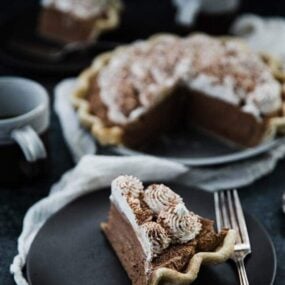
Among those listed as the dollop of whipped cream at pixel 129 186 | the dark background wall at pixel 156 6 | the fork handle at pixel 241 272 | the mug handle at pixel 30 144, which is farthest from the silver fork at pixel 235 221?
the dark background wall at pixel 156 6

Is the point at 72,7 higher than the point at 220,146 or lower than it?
higher

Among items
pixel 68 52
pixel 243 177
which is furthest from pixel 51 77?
pixel 243 177

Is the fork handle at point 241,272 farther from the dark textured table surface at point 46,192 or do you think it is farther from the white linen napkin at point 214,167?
the white linen napkin at point 214,167

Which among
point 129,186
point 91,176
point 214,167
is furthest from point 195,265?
point 214,167

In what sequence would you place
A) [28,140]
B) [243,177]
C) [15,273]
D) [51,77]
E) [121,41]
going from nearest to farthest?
[15,273], [28,140], [243,177], [51,77], [121,41]

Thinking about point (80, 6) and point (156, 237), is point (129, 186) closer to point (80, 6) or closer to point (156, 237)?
point (156, 237)

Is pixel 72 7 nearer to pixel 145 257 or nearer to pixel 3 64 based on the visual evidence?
pixel 3 64
